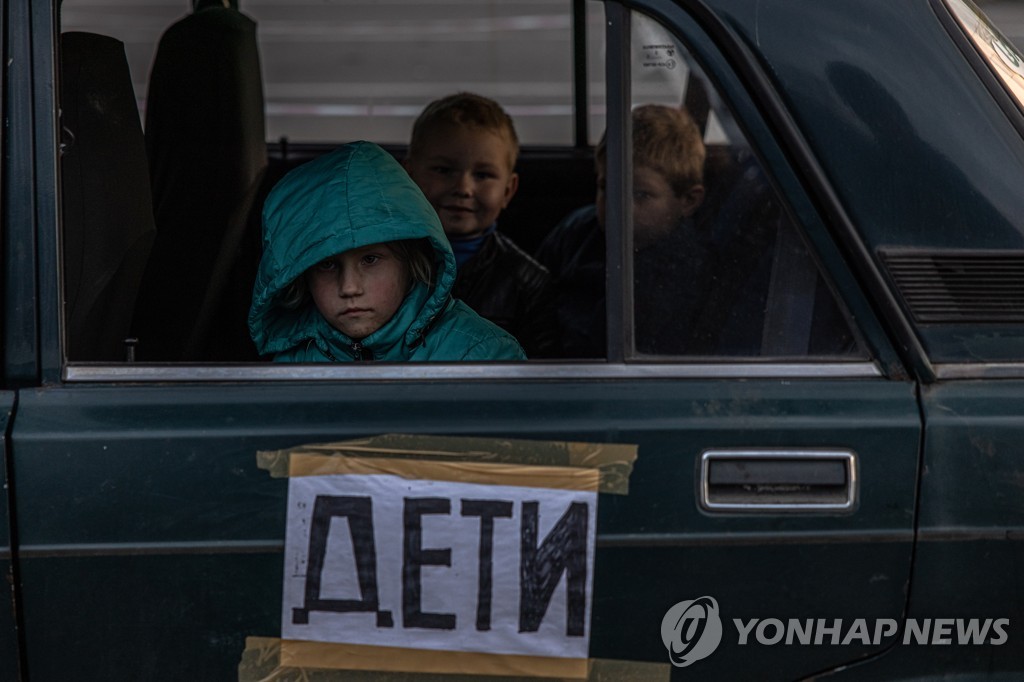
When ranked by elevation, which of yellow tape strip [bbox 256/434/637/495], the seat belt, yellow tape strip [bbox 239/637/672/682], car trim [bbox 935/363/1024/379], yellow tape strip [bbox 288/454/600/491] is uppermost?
the seat belt

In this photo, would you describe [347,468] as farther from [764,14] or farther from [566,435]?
[764,14]

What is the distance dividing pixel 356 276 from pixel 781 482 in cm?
84

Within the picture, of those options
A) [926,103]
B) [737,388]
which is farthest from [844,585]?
[926,103]

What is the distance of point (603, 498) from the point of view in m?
1.67

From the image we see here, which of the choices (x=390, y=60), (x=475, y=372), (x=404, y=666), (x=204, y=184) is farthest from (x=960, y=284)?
(x=390, y=60)

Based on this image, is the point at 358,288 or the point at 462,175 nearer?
the point at 358,288

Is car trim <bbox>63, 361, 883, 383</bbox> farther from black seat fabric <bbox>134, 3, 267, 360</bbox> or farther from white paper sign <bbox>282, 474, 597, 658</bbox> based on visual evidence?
black seat fabric <bbox>134, 3, 267, 360</bbox>

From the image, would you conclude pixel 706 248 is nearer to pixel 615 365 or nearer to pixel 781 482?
pixel 615 365

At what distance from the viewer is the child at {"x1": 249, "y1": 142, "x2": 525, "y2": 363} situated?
2.09 m

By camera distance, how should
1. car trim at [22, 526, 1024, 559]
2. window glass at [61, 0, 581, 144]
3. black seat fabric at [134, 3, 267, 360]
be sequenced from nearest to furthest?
car trim at [22, 526, 1024, 559], black seat fabric at [134, 3, 267, 360], window glass at [61, 0, 581, 144]

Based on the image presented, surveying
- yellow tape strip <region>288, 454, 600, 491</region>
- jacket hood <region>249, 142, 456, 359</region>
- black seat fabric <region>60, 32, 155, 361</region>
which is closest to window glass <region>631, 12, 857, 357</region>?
yellow tape strip <region>288, 454, 600, 491</region>

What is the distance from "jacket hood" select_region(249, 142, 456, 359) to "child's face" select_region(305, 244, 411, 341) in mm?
22

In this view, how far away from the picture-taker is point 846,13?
173 cm

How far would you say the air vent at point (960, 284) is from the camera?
1699 millimetres
